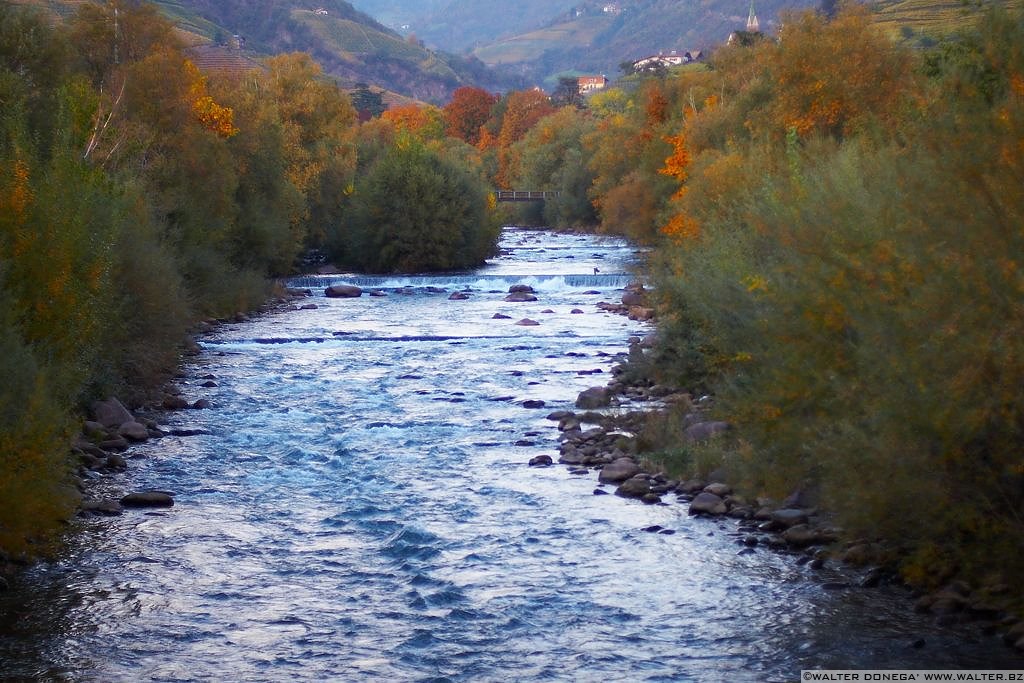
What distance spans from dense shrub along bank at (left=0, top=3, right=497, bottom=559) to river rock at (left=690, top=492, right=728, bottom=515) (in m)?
7.88

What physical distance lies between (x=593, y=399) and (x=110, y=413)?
8884mm

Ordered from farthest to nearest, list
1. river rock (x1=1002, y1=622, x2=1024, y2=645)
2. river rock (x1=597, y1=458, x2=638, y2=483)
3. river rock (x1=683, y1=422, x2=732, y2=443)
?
river rock (x1=683, y1=422, x2=732, y2=443) → river rock (x1=597, y1=458, x2=638, y2=483) → river rock (x1=1002, y1=622, x2=1024, y2=645)

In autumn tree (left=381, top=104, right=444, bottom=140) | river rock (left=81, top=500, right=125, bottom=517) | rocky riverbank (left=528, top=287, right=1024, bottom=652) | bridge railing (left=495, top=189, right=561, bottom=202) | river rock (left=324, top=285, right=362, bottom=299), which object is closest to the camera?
rocky riverbank (left=528, top=287, right=1024, bottom=652)

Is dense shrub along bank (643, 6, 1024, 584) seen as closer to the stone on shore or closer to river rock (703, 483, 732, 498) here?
river rock (703, 483, 732, 498)

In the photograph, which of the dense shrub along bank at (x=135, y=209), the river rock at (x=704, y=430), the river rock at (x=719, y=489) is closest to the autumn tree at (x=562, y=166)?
the dense shrub along bank at (x=135, y=209)

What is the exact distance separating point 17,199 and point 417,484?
6679mm

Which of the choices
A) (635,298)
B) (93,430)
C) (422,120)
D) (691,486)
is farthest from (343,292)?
(422,120)

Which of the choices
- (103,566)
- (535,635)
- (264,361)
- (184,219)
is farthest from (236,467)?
(184,219)

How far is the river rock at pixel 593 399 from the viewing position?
21656 mm

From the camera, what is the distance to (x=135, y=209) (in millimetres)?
24875

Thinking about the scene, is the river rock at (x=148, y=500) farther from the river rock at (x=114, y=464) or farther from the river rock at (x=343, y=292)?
the river rock at (x=343, y=292)

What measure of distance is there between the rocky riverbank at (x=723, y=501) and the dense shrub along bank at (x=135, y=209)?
7.46m

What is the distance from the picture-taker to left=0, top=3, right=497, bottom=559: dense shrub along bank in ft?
44.2

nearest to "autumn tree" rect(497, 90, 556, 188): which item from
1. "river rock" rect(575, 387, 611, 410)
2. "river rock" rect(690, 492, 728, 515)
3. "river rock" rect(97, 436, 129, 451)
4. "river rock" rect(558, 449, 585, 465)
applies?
"river rock" rect(575, 387, 611, 410)
